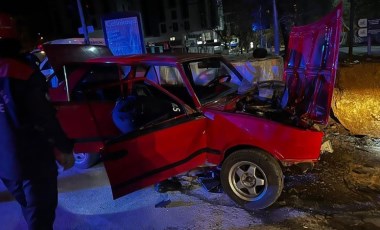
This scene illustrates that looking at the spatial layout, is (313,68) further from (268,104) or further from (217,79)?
(217,79)

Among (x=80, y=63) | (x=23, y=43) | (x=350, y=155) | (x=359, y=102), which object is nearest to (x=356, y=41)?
(x=359, y=102)

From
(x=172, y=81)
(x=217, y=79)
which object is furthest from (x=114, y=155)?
(x=217, y=79)

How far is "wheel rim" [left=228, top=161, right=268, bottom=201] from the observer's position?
3641 millimetres

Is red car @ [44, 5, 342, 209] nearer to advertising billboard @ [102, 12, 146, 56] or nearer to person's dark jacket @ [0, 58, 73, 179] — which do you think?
person's dark jacket @ [0, 58, 73, 179]

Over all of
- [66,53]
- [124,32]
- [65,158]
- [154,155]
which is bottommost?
[154,155]

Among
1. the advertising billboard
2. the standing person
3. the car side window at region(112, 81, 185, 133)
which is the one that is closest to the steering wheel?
the car side window at region(112, 81, 185, 133)

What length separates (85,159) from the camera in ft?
16.9

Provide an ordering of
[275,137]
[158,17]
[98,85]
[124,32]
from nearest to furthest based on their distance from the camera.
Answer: [275,137]
[98,85]
[124,32]
[158,17]

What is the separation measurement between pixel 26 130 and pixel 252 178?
2322 mm

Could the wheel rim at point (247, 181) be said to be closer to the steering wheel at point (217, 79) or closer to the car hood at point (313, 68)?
the car hood at point (313, 68)

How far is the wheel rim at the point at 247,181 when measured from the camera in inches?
143

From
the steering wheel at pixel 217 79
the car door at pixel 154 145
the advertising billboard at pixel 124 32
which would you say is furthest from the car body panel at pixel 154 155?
the advertising billboard at pixel 124 32

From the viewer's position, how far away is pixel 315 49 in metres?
4.01

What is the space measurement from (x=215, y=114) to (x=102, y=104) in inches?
71.1
